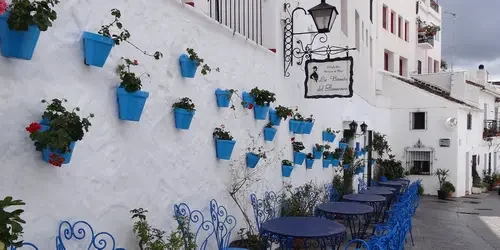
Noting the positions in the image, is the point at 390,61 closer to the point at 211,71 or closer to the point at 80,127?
the point at 211,71

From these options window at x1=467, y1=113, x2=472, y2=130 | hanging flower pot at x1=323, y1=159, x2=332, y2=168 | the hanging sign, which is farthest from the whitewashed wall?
window at x1=467, y1=113, x2=472, y2=130

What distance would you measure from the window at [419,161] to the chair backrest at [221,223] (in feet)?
51.4

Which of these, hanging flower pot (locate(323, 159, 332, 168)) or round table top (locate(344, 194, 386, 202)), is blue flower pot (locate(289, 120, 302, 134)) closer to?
round table top (locate(344, 194, 386, 202))

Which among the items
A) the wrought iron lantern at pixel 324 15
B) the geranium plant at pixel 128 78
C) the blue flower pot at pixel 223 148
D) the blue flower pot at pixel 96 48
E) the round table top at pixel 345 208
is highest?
the wrought iron lantern at pixel 324 15

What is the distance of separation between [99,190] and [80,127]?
0.79m

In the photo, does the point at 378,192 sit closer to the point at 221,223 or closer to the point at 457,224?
the point at 457,224

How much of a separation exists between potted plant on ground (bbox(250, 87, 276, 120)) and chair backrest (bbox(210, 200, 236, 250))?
159cm

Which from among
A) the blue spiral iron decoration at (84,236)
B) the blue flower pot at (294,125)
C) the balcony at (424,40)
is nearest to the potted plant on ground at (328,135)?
the blue flower pot at (294,125)

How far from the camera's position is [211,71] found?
5.12 m

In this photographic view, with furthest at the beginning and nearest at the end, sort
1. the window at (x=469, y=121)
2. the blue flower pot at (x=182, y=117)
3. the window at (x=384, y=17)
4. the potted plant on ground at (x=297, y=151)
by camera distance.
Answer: the window at (x=384, y=17) < the window at (x=469, y=121) < the potted plant on ground at (x=297, y=151) < the blue flower pot at (x=182, y=117)

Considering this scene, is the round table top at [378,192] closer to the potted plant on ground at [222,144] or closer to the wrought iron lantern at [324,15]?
the wrought iron lantern at [324,15]

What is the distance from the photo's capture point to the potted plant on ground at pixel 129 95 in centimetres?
339

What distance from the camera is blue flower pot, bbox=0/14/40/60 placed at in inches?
94.0

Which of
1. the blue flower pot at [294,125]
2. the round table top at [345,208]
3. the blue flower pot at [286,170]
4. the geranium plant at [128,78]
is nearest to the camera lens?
the geranium plant at [128,78]
